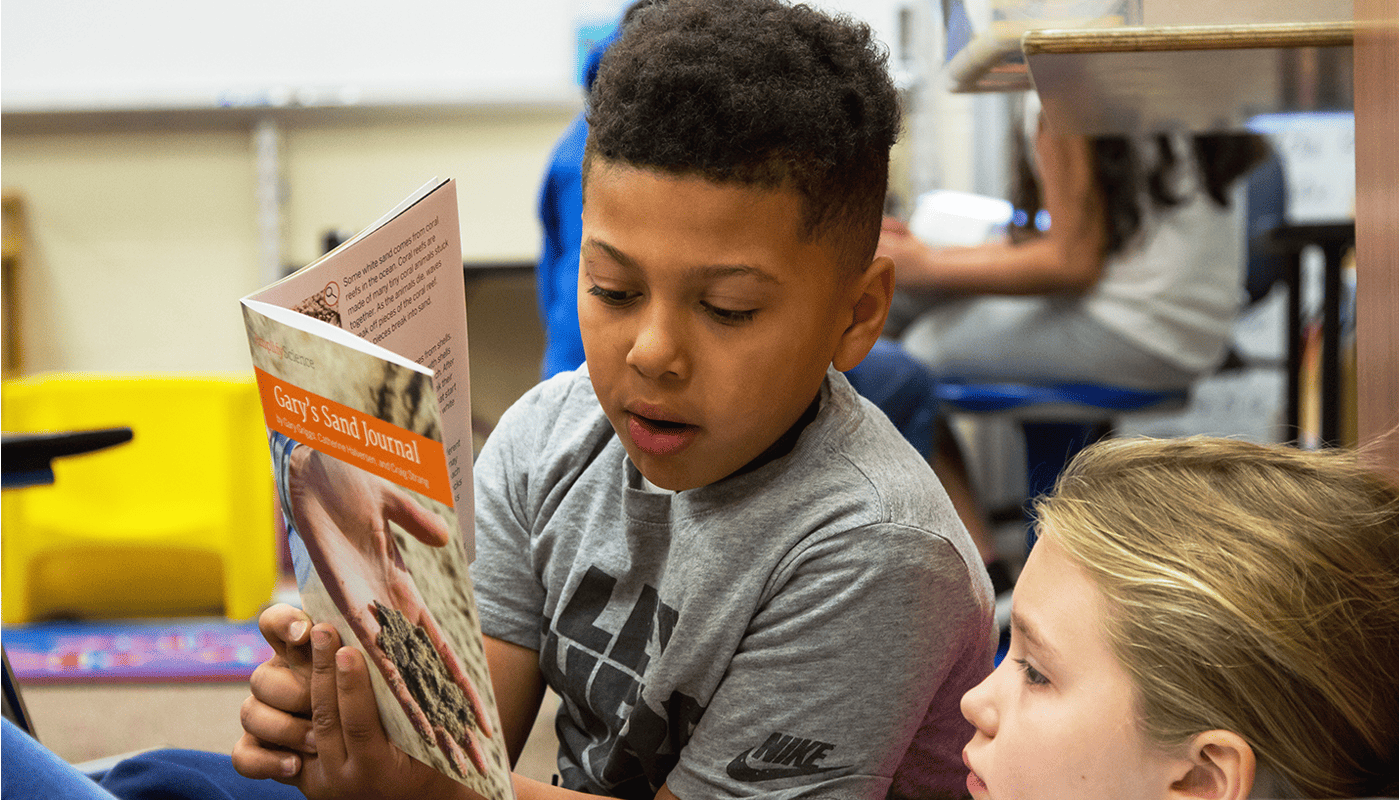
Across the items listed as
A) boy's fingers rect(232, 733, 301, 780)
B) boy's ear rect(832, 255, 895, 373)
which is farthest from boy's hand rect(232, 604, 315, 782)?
boy's ear rect(832, 255, 895, 373)

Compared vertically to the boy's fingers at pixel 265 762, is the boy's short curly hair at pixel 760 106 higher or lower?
higher

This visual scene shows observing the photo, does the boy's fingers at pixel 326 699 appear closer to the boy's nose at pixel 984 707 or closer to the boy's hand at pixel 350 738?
the boy's hand at pixel 350 738

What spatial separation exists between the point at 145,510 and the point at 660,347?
6.23ft

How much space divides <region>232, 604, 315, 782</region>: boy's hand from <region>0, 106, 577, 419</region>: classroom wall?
8.55 feet

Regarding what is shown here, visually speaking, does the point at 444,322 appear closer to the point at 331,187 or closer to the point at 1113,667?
the point at 1113,667

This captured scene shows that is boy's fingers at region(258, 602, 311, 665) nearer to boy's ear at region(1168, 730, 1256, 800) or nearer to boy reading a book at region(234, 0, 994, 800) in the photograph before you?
boy reading a book at region(234, 0, 994, 800)

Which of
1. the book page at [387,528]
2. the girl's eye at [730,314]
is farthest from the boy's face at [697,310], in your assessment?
the book page at [387,528]

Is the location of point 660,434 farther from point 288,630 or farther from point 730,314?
point 288,630

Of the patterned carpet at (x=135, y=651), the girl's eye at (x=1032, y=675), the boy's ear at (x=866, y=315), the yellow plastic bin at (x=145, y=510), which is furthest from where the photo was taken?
the yellow plastic bin at (x=145, y=510)

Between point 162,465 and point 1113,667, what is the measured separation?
203cm

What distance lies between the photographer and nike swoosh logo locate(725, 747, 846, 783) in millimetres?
669

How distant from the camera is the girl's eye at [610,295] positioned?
0.65m

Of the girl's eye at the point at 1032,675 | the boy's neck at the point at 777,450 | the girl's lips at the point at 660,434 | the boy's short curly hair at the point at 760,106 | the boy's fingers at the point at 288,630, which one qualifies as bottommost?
the girl's eye at the point at 1032,675

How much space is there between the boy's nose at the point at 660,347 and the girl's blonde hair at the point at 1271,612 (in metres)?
0.23
